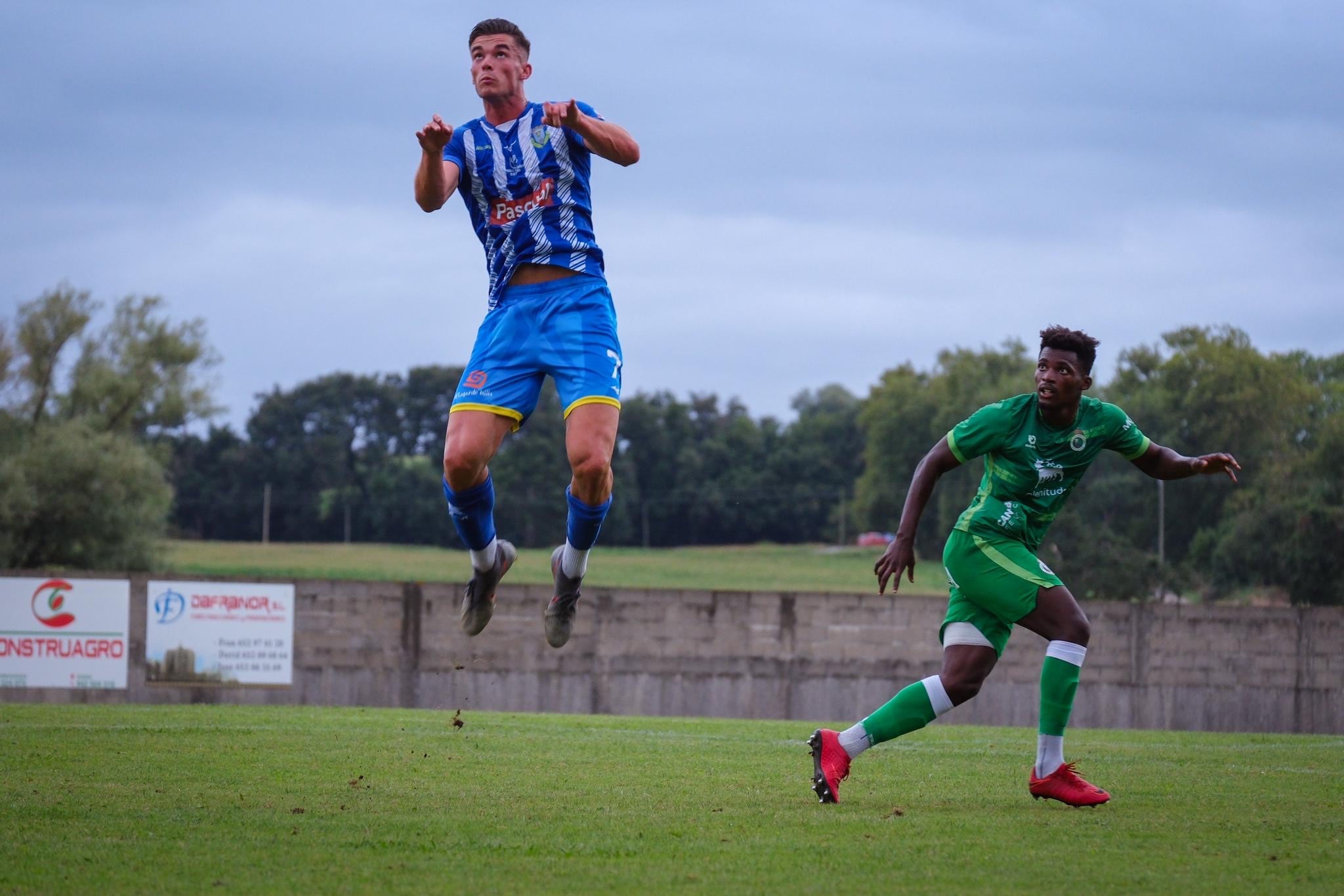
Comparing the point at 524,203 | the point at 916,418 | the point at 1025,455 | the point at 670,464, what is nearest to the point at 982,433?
the point at 1025,455

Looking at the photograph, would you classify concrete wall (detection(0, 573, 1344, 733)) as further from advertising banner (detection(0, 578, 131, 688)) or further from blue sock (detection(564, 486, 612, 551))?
blue sock (detection(564, 486, 612, 551))

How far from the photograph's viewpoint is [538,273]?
774cm

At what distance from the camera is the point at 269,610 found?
80.4ft

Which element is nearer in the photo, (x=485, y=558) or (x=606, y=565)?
(x=485, y=558)

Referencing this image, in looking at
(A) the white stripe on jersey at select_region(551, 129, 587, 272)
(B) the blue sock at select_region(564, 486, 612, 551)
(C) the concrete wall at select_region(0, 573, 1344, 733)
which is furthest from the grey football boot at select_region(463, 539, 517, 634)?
(C) the concrete wall at select_region(0, 573, 1344, 733)

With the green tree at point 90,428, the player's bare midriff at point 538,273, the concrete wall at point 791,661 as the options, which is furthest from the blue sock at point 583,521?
the green tree at point 90,428

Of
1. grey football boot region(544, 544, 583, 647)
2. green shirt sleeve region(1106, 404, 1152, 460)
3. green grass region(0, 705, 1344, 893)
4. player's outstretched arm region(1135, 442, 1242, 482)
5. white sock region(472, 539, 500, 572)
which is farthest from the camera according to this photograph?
white sock region(472, 539, 500, 572)

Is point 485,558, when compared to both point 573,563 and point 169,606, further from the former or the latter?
point 169,606

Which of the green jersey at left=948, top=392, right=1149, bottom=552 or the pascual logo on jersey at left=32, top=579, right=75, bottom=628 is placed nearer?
the green jersey at left=948, top=392, right=1149, bottom=552

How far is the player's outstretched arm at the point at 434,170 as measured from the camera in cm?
709

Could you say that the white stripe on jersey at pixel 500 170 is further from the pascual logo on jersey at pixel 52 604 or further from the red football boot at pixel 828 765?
the pascual logo on jersey at pixel 52 604

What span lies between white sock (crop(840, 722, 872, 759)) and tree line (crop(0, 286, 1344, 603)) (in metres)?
46.7

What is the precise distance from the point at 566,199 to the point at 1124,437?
10.9 ft

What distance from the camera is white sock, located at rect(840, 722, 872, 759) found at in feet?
24.4
